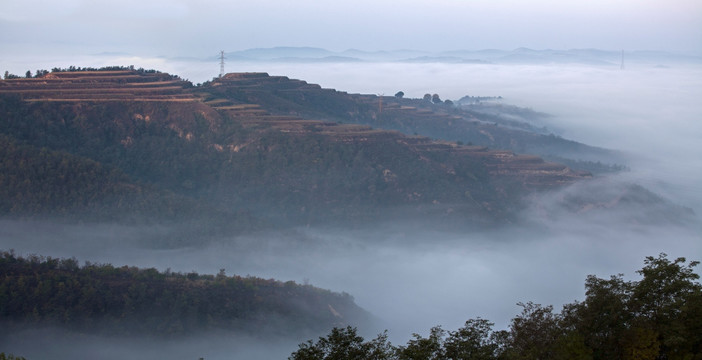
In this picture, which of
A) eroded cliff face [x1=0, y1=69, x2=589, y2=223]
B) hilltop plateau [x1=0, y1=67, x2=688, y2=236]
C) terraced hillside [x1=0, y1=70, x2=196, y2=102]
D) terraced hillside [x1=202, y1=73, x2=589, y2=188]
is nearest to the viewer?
hilltop plateau [x1=0, y1=67, x2=688, y2=236]

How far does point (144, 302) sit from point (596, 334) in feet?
90.6

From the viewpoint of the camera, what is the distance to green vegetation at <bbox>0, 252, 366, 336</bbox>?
38094 mm

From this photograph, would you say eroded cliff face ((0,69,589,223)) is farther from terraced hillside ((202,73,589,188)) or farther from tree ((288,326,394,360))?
tree ((288,326,394,360))

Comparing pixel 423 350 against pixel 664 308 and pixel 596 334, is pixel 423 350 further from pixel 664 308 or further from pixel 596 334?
pixel 664 308

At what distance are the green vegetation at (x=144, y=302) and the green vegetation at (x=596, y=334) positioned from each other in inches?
818

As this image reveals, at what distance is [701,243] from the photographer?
7000 cm

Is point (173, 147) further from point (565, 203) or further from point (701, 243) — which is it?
point (701, 243)

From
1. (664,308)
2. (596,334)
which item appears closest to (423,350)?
(596,334)

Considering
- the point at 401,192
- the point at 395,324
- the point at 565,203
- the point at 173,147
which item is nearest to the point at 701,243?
the point at 565,203

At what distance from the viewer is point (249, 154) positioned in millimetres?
70312

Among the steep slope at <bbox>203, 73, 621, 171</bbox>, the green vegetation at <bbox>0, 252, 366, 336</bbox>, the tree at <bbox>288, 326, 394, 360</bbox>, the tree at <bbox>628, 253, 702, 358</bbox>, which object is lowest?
the green vegetation at <bbox>0, 252, 366, 336</bbox>

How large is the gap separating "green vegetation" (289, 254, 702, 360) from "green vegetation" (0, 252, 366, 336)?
68.1ft

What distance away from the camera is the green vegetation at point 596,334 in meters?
20.3

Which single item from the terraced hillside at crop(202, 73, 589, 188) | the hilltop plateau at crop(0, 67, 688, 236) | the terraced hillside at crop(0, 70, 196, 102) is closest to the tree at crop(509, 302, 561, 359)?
the hilltop plateau at crop(0, 67, 688, 236)
